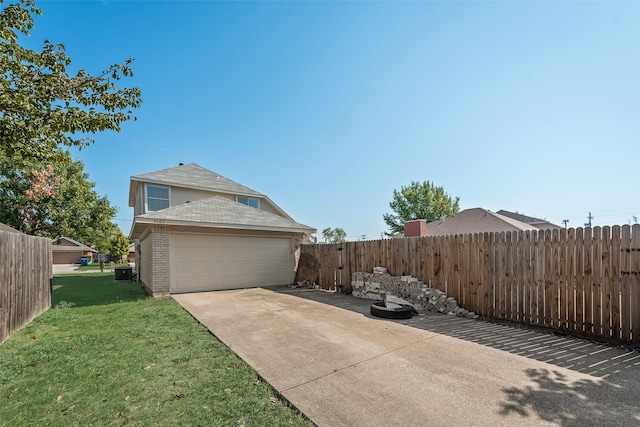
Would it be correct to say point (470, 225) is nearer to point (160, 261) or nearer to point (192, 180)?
point (192, 180)

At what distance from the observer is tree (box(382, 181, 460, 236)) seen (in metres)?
37.2

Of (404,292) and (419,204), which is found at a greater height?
(419,204)

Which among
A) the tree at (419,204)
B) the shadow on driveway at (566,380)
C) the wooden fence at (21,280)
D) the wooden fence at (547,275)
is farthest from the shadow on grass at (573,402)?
the tree at (419,204)

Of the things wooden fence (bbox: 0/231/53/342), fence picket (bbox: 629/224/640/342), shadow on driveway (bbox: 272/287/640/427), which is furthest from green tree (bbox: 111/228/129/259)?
fence picket (bbox: 629/224/640/342)

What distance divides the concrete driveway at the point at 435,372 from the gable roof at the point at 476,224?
14345mm

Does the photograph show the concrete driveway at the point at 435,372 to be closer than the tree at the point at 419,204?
Yes

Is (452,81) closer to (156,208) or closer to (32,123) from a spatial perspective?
(32,123)

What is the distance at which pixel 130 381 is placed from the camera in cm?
316

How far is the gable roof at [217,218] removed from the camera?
9.55m

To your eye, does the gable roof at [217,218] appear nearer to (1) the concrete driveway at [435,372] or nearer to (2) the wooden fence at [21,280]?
(2) the wooden fence at [21,280]

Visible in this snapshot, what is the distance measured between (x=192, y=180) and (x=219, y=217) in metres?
6.72

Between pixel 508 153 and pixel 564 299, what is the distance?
8.30m

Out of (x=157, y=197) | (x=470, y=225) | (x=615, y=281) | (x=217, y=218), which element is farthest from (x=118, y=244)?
(x=615, y=281)

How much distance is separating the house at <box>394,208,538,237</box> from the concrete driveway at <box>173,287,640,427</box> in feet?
36.9
